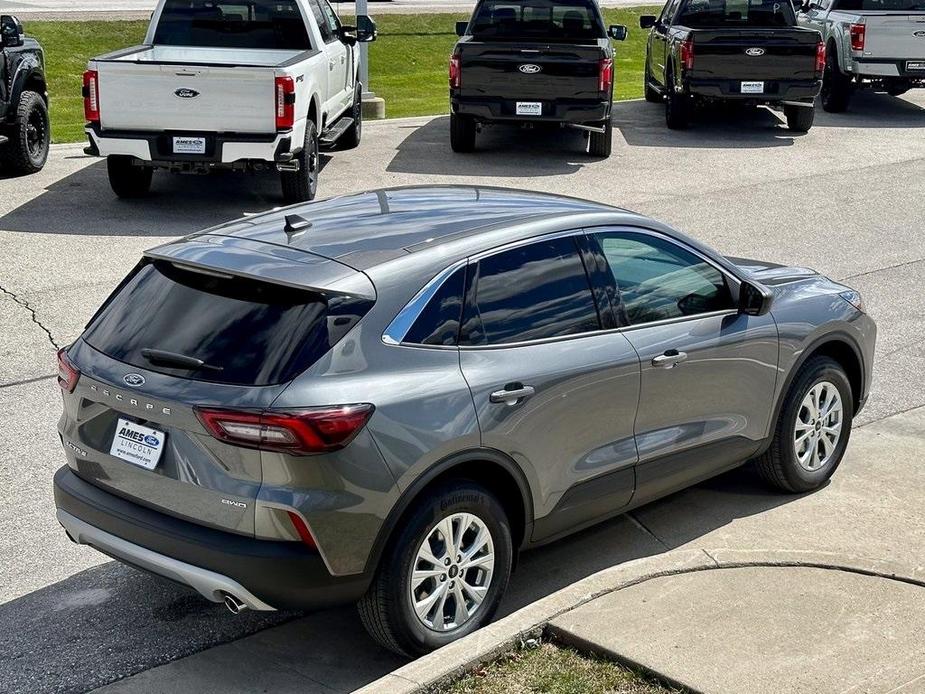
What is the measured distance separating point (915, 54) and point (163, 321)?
17.9 m

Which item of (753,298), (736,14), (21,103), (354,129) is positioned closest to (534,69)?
(354,129)

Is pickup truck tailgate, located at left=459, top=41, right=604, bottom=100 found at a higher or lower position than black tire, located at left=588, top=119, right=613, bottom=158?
higher

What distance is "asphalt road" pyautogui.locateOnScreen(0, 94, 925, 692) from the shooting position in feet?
18.2

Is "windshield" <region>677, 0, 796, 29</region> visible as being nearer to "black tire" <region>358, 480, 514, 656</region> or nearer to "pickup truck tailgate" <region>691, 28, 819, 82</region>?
"pickup truck tailgate" <region>691, 28, 819, 82</region>

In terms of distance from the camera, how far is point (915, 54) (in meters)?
20.6

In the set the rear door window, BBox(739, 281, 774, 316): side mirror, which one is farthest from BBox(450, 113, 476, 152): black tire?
the rear door window

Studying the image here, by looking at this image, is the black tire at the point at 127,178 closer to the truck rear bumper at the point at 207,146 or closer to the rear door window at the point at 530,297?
the truck rear bumper at the point at 207,146

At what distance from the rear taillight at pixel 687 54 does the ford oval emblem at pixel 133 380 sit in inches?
583

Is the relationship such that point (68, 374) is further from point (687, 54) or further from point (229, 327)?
point (687, 54)

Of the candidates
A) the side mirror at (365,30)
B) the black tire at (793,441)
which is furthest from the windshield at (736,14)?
the black tire at (793,441)

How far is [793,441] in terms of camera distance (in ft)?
22.5

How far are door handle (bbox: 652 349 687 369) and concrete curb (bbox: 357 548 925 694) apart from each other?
816 mm

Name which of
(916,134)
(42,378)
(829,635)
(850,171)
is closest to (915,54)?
(916,134)

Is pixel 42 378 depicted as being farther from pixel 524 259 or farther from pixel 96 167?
pixel 96 167
